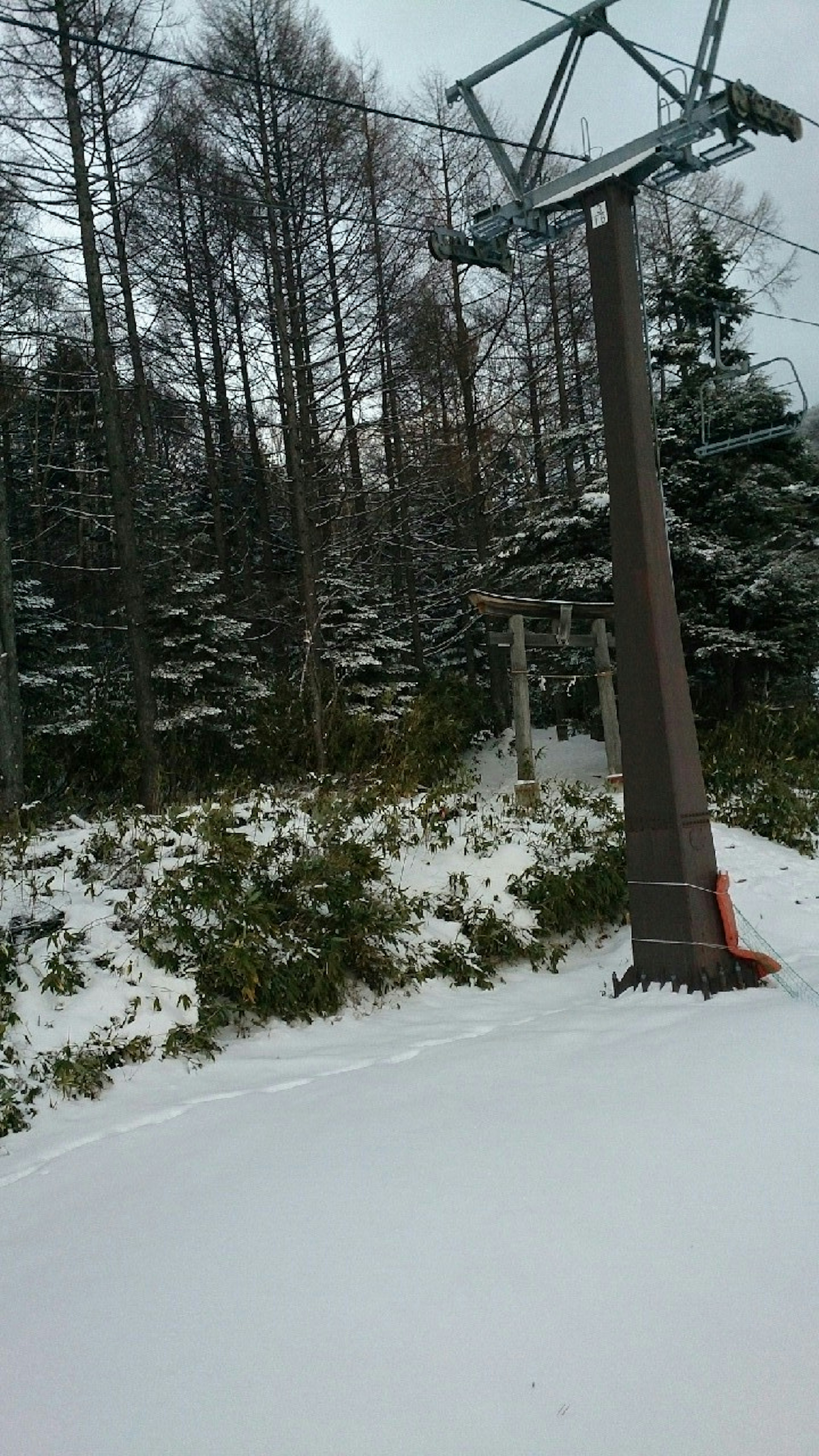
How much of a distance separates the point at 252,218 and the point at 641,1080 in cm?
1254

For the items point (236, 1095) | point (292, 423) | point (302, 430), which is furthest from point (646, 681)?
point (302, 430)

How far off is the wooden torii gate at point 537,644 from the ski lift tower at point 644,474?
16.3ft

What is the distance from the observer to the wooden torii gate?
1148cm

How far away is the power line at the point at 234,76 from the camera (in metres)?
5.44

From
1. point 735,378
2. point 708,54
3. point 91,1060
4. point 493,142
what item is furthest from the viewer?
point 735,378

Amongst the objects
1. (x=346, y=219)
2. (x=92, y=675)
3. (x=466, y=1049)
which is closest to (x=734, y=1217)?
(x=466, y=1049)

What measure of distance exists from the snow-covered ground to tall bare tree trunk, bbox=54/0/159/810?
22.4 ft

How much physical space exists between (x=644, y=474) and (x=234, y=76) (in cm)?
329

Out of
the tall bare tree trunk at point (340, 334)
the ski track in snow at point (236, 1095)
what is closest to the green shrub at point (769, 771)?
the tall bare tree trunk at point (340, 334)

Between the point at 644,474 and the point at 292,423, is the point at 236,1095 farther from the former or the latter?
the point at 292,423

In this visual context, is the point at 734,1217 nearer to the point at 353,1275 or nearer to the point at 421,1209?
the point at 421,1209

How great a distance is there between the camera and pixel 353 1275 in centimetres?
259

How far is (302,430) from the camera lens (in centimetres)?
1377

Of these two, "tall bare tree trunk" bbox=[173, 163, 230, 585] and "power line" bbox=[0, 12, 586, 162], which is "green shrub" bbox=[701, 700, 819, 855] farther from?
"tall bare tree trunk" bbox=[173, 163, 230, 585]
